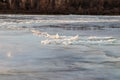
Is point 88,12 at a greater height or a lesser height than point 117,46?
lesser

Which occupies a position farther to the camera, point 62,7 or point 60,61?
point 62,7

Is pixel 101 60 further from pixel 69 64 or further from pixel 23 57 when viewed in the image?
pixel 23 57

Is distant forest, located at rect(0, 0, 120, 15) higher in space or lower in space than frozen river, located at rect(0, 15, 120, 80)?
lower

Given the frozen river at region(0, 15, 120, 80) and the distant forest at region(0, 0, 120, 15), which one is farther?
the distant forest at region(0, 0, 120, 15)

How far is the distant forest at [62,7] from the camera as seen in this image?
8806 centimetres

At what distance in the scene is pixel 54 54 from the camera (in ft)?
48.1

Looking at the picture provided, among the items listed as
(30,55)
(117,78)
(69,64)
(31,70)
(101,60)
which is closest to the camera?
(117,78)

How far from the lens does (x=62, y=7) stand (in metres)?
91.8

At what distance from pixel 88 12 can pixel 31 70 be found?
266 ft

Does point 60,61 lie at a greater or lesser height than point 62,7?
greater

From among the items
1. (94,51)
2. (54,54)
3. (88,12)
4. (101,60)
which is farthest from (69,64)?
(88,12)

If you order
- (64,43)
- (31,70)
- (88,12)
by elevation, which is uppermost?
(31,70)

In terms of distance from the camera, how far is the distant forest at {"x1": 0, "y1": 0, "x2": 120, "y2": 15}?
88.1m

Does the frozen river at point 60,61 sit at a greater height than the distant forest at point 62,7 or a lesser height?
greater
